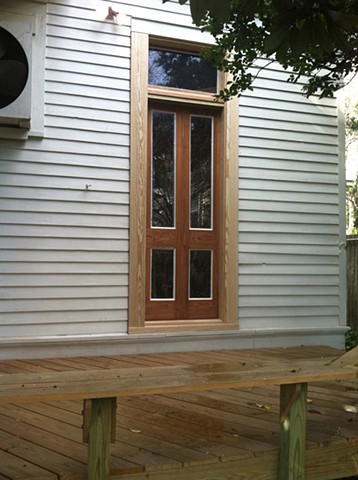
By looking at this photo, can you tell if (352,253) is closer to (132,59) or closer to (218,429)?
(132,59)

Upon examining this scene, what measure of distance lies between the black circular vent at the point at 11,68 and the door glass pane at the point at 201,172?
175 centimetres

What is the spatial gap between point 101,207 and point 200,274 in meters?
1.22

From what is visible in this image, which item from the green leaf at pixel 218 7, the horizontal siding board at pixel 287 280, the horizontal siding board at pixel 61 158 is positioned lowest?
the horizontal siding board at pixel 287 280

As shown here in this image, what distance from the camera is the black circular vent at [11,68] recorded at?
4883mm

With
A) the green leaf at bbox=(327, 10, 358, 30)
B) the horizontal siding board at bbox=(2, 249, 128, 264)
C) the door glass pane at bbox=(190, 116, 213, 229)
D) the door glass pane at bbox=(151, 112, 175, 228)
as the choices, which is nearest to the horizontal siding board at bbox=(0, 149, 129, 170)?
the door glass pane at bbox=(151, 112, 175, 228)

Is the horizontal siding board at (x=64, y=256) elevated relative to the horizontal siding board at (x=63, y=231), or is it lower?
lower

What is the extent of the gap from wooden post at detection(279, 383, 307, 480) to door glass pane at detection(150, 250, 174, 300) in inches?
123

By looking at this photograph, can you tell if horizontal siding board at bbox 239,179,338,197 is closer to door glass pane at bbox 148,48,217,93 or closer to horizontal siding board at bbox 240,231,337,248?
horizontal siding board at bbox 240,231,337,248

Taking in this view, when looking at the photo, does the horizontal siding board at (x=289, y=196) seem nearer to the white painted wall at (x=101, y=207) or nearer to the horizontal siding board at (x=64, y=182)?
the white painted wall at (x=101, y=207)

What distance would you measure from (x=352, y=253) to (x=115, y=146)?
492 cm

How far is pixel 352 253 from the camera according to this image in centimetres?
928

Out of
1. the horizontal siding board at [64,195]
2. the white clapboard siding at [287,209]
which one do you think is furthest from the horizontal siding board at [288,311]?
the horizontal siding board at [64,195]

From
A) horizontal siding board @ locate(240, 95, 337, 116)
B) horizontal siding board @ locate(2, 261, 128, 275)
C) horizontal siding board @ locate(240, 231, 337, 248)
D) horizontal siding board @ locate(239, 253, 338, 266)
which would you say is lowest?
horizontal siding board @ locate(2, 261, 128, 275)

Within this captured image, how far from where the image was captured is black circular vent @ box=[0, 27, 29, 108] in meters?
4.88
